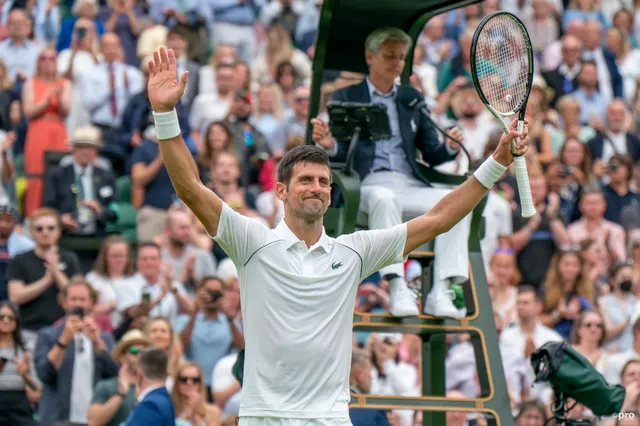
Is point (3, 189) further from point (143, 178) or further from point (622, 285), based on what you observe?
point (622, 285)

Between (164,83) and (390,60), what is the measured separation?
3.19m

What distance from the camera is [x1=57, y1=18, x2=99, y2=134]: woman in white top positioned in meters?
16.4

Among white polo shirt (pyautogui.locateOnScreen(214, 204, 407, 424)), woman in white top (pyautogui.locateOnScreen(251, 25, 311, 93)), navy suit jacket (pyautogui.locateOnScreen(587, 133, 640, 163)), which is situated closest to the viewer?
white polo shirt (pyautogui.locateOnScreen(214, 204, 407, 424))

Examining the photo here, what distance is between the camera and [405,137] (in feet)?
31.6

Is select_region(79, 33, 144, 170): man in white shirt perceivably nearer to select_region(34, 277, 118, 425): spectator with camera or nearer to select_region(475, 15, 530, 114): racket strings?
select_region(34, 277, 118, 425): spectator with camera

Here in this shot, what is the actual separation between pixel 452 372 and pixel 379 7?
4149 mm

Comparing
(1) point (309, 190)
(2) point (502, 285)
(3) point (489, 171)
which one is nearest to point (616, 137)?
(2) point (502, 285)

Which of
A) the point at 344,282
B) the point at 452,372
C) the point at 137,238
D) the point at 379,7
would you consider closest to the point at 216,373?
the point at 452,372

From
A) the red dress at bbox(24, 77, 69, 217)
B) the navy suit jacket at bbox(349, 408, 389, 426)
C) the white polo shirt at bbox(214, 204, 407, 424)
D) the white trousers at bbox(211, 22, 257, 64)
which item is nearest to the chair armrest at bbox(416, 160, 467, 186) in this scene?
the navy suit jacket at bbox(349, 408, 389, 426)

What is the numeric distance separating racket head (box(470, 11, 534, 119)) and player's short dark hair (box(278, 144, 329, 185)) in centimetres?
103

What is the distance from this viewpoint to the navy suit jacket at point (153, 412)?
920 cm

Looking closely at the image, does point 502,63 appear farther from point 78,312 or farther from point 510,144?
point 78,312

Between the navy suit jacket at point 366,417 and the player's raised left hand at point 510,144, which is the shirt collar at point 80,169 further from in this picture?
the player's raised left hand at point 510,144

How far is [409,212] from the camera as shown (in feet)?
30.9
